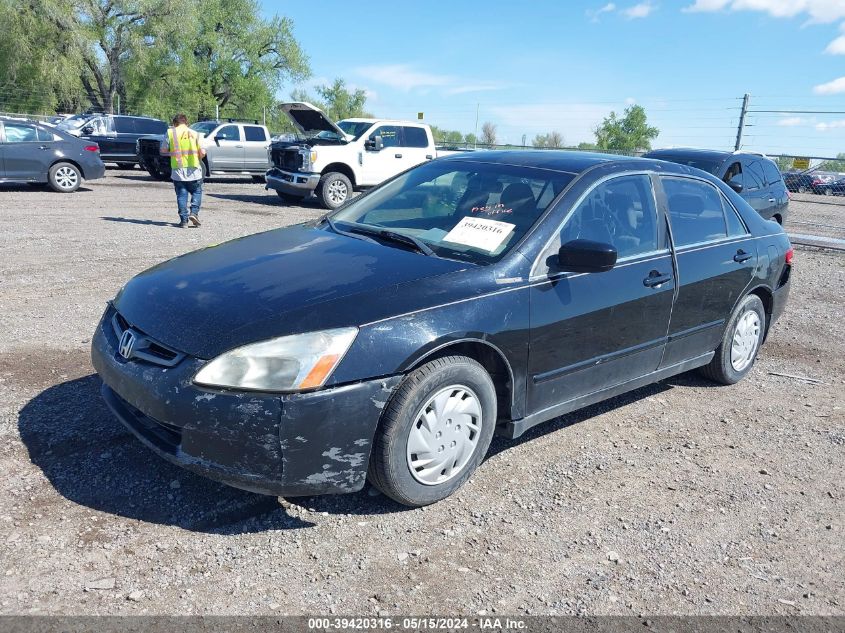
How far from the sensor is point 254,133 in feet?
69.1

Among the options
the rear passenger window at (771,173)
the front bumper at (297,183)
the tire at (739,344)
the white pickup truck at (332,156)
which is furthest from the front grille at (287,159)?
the tire at (739,344)

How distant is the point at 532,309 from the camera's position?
351cm

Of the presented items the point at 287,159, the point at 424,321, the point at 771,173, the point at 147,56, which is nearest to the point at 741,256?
the point at 424,321

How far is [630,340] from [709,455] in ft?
2.69

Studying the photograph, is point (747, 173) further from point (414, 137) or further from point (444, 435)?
point (444, 435)

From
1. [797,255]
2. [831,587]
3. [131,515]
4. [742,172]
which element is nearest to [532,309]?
[831,587]

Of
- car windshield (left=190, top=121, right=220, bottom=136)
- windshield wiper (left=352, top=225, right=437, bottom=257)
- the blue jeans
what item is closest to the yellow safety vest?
the blue jeans

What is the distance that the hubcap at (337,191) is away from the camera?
1501cm

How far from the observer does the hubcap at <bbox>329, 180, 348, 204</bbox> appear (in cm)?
1501

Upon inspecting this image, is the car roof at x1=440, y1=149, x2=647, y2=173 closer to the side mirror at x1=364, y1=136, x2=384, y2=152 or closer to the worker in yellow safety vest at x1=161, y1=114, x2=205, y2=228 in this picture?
the worker in yellow safety vest at x1=161, y1=114, x2=205, y2=228

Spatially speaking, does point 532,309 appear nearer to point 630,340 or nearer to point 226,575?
point 630,340

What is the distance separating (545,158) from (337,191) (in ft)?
36.7

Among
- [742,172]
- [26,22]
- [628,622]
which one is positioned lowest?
[628,622]

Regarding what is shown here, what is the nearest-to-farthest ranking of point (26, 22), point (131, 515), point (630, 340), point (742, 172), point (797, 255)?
1. point (131, 515)
2. point (630, 340)
3. point (742, 172)
4. point (797, 255)
5. point (26, 22)
